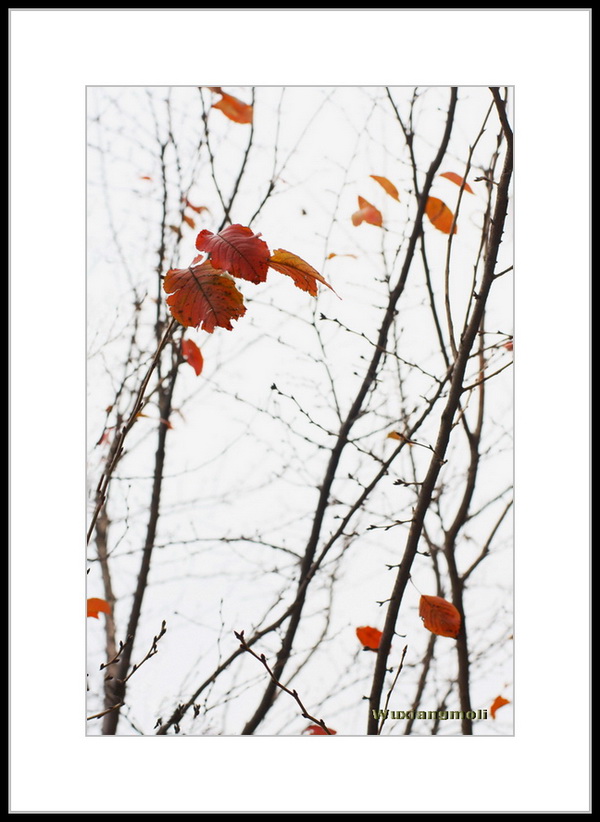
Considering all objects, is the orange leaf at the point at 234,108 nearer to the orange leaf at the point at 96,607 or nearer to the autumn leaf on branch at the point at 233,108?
the autumn leaf on branch at the point at 233,108

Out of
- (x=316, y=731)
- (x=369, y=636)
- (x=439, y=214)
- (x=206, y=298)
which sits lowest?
(x=316, y=731)

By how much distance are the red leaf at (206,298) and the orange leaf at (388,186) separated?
423 mm

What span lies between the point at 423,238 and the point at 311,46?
0.34 metres

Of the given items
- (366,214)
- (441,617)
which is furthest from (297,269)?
(441,617)

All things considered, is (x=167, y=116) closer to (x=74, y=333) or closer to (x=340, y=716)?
(x=74, y=333)

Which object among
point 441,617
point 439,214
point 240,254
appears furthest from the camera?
point 439,214

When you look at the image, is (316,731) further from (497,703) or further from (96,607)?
(96,607)

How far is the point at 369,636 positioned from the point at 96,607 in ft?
1.37

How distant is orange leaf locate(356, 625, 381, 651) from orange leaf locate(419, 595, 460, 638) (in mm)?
74

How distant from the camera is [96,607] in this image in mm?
887

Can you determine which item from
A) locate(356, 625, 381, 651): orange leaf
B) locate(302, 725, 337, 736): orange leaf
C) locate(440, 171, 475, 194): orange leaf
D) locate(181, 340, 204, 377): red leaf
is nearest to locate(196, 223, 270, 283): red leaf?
locate(181, 340, 204, 377): red leaf

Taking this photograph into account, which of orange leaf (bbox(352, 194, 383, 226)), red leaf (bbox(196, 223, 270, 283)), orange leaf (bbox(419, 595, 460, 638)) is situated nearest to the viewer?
red leaf (bbox(196, 223, 270, 283))

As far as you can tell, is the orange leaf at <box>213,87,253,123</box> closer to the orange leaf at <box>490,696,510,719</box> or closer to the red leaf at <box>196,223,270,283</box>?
the red leaf at <box>196,223,270,283</box>

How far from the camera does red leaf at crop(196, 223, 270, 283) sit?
65 centimetres
